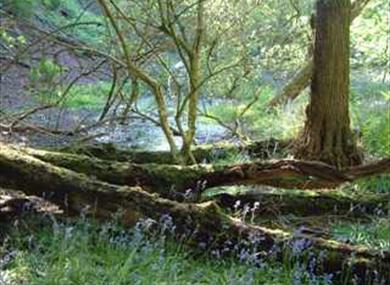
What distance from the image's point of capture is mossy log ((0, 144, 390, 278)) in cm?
411

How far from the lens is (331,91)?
6754 millimetres

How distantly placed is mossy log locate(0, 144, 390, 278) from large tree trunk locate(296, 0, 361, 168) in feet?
8.61

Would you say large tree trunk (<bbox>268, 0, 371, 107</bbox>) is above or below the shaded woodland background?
above

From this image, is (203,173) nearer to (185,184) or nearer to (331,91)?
(185,184)

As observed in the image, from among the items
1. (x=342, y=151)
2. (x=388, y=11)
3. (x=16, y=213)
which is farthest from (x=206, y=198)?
(x=388, y=11)

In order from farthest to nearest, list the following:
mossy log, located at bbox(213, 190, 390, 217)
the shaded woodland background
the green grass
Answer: mossy log, located at bbox(213, 190, 390, 217)
the shaded woodland background
the green grass

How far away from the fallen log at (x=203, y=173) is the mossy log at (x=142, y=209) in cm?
49

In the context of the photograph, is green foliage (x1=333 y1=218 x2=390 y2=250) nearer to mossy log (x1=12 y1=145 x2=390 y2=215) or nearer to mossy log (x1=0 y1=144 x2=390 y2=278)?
mossy log (x1=12 y1=145 x2=390 y2=215)

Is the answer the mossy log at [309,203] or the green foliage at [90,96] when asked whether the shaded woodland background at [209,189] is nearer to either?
the mossy log at [309,203]

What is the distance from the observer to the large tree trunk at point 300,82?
9.99 m

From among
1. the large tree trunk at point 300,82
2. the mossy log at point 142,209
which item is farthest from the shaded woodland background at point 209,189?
the large tree trunk at point 300,82

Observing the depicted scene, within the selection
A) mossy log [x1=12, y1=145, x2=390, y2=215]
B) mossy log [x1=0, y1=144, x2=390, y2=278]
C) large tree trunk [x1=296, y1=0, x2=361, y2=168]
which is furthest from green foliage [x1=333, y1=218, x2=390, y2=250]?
large tree trunk [x1=296, y1=0, x2=361, y2=168]

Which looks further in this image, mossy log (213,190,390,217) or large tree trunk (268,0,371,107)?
large tree trunk (268,0,371,107)

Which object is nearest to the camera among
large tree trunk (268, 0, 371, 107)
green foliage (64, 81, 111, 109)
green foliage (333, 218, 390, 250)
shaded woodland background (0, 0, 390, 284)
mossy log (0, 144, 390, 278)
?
shaded woodland background (0, 0, 390, 284)
